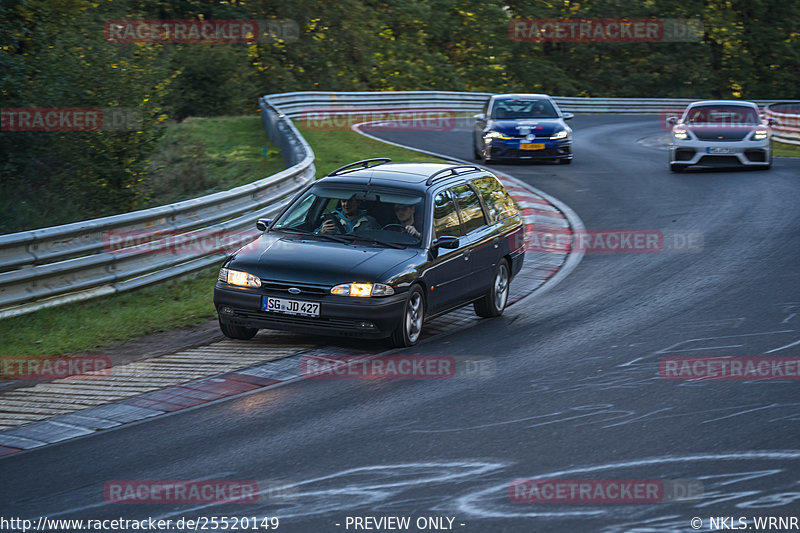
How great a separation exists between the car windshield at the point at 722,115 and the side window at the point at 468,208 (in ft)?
44.4

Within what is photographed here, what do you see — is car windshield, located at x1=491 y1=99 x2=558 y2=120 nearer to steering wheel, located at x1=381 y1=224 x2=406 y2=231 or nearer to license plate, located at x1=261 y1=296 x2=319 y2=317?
steering wheel, located at x1=381 y1=224 x2=406 y2=231

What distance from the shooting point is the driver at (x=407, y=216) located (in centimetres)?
1029

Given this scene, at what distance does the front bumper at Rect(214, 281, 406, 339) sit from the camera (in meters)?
9.23

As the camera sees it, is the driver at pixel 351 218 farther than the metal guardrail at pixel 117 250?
Yes

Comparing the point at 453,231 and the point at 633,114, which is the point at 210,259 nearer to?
the point at 453,231

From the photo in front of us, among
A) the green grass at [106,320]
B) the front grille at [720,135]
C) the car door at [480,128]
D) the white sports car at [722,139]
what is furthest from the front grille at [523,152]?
the green grass at [106,320]

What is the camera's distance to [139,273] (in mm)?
11672

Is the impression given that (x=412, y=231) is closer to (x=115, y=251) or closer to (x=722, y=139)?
(x=115, y=251)

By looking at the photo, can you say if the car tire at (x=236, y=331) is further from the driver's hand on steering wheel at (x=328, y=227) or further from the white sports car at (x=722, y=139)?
the white sports car at (x=722, y=139)

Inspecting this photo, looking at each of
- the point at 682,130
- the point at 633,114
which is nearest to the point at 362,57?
the point at 633,114

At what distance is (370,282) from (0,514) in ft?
14.3

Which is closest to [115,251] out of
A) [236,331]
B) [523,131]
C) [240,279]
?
[236,331]
